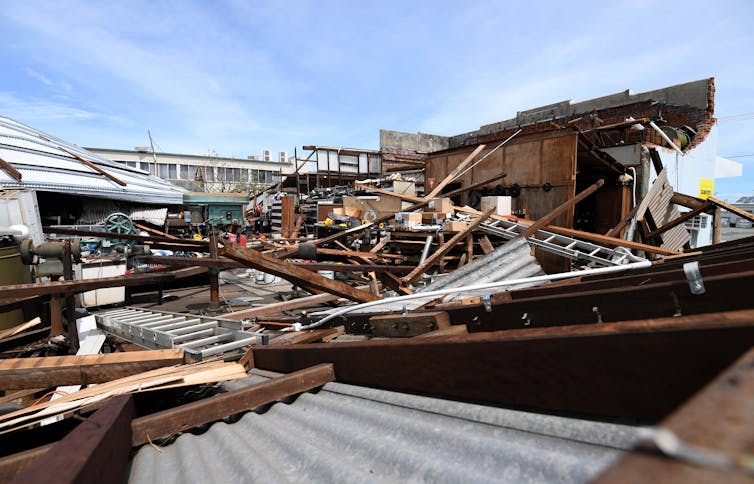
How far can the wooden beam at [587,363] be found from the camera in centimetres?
99

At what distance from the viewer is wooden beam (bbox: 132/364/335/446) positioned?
1812 millimetres

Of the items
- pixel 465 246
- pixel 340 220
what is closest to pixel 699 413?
pixel 465 246

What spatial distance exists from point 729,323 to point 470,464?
0.86m

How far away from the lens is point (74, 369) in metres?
2.66

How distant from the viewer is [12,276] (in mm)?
5555

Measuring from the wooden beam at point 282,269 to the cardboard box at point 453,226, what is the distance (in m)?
3.74

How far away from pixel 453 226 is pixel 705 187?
12.2 m

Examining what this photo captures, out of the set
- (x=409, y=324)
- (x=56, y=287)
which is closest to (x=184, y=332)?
(x=56, y=287)

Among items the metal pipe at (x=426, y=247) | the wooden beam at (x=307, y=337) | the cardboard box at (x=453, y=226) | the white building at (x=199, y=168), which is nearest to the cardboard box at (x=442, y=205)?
the cardboard box at (x=453, y=226)

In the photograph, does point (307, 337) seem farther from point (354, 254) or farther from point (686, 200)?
point (686, 200)

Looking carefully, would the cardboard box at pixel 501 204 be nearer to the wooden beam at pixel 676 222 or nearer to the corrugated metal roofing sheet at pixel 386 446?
the wooden beam at pixel 676 222

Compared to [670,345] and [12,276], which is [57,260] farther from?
[670,345]

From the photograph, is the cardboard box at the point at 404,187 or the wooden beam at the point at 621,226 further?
the cardboard box at the point at 404,187

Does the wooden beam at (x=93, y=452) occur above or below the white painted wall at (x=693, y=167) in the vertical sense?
below
